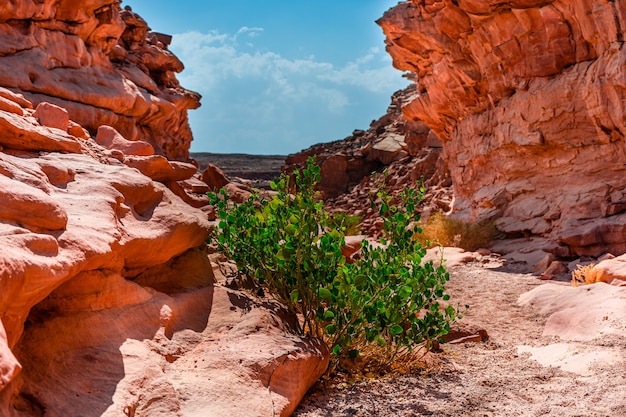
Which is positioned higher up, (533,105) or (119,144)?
(533,105)

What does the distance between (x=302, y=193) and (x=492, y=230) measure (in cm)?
1000

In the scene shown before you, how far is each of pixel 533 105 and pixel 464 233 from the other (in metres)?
3.54

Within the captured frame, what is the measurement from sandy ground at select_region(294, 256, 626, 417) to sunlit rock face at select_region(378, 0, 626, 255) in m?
5.60

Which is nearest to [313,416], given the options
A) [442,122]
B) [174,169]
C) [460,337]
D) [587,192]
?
[460,337]

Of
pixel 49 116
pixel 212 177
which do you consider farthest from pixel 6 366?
pixel 212 177

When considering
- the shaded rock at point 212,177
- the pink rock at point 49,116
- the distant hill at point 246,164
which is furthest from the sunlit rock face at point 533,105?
the distant hill at point 246,164

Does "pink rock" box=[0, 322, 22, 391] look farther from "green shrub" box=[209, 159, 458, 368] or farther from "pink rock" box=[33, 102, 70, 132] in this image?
"pink rock" box=[33, 102, 70, 132]

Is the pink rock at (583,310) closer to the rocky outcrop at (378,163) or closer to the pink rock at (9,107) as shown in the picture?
the pink rock at (9,107)

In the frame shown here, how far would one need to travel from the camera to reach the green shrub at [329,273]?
11.6 feet

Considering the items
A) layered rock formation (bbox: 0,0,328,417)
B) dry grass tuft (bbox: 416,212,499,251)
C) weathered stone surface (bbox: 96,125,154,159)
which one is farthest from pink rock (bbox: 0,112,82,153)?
dry grass tuft (bbox: 416,212,499,251)

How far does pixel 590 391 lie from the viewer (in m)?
3.04

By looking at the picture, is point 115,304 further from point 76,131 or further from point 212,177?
point 212,177

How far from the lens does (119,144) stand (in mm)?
5242

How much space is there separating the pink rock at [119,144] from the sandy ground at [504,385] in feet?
10.6
